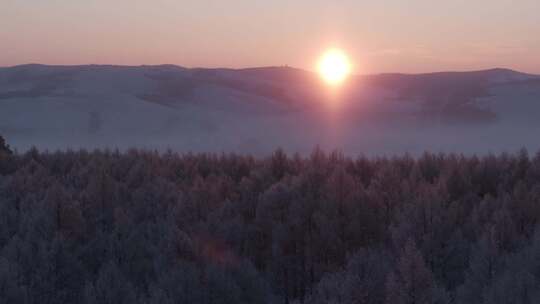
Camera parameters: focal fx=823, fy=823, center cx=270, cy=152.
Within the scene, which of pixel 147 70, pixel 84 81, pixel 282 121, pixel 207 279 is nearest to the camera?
pixel 207 279

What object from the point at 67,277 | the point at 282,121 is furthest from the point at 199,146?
the point at 67,277

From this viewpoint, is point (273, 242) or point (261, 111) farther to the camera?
point (261, 111)

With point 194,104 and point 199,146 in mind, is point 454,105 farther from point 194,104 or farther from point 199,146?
point 199,146

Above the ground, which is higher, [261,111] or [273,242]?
[261,111]

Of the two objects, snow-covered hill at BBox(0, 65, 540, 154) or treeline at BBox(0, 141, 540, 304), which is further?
snow-covered hill at BBox(0, 65, 540, 154)
